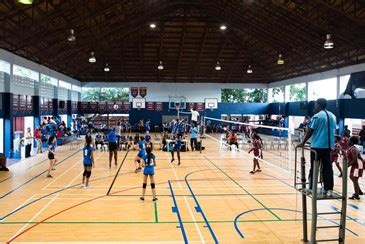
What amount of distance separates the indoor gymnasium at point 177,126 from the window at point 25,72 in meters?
0.24

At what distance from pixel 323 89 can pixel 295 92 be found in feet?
20.5

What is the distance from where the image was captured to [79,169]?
63.4ft

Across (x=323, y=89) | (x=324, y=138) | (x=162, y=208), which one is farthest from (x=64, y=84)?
(x=324, y=138)

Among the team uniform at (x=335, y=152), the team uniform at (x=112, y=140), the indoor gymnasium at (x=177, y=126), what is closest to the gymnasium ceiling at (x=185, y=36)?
the indoor gymnasium at (x=177, y=126)

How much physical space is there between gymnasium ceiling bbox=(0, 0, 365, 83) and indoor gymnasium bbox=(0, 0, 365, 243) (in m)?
0.17

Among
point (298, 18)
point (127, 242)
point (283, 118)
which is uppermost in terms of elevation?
point (298, 18)

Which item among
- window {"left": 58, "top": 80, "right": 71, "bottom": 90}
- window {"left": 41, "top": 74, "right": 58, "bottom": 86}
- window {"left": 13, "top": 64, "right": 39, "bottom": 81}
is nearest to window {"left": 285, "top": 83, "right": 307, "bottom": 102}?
window {"left": 58, "top": 80, "right": 71, "bottom": 90}

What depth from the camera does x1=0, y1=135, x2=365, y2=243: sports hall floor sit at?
9.15m

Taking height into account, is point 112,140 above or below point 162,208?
above

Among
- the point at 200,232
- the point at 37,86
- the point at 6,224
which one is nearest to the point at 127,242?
the point at 200,232

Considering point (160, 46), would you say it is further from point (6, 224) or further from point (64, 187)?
point (6, 224)

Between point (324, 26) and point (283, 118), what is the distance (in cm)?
2006

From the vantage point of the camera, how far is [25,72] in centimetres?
Answer: 2858

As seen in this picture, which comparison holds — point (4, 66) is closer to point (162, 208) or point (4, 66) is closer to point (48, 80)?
point (48, 80)
